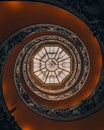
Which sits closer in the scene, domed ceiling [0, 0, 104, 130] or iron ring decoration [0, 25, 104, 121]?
domed ceiling [0, 0, 104, 130]

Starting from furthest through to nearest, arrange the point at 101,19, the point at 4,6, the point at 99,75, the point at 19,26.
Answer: the point at 99,75 → the point at 19,26 → the point at 4,6 → the point at 101,19

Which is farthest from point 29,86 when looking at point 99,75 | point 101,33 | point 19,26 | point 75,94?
point 101,33

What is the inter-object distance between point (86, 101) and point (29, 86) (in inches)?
147

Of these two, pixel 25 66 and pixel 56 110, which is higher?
pixel 25 66

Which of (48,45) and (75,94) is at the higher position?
(48,45)

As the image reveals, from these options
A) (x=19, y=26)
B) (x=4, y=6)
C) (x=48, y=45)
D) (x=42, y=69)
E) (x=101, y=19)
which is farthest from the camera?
(x=42, y=69)

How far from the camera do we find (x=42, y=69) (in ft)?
63.0

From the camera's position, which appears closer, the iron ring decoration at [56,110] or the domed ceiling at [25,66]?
the domed ceiling at [25,66]

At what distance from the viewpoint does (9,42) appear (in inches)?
350

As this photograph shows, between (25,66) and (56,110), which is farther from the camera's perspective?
(25,66)

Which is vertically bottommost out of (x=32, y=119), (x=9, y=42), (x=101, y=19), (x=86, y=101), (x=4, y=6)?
(x=86, y=101)

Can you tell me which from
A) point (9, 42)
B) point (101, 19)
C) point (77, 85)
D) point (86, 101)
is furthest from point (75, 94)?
point (101, 19)

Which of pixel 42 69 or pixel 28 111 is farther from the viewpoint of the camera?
pixel 42 69

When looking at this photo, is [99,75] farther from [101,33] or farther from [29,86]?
[29,86]
